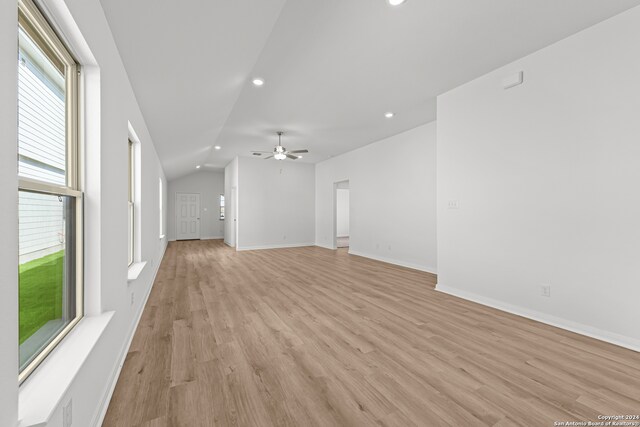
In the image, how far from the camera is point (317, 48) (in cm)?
288

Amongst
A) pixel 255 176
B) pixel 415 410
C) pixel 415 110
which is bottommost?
pixel 415 410

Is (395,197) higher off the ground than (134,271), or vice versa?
(395,197)

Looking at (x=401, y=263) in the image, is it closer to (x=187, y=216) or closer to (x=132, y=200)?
(x=132, y=200)

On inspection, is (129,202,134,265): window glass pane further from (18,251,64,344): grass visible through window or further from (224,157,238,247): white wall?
(224,157,238,247): white wall

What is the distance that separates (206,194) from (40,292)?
1113 cm

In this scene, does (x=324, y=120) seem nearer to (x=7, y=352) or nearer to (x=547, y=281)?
(x=547, y=281)

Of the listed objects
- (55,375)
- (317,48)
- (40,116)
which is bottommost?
(55,375)

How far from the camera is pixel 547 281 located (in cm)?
296

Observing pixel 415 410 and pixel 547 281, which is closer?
pixel 415 410

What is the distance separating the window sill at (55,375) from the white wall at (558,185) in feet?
12.9

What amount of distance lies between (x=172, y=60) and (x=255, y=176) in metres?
6.10

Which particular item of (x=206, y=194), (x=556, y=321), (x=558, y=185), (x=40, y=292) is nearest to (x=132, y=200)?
(x=40, y=292)

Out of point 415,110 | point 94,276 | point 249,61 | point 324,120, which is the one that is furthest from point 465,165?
point 94,276

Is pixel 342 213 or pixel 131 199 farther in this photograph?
pixel 342 213
